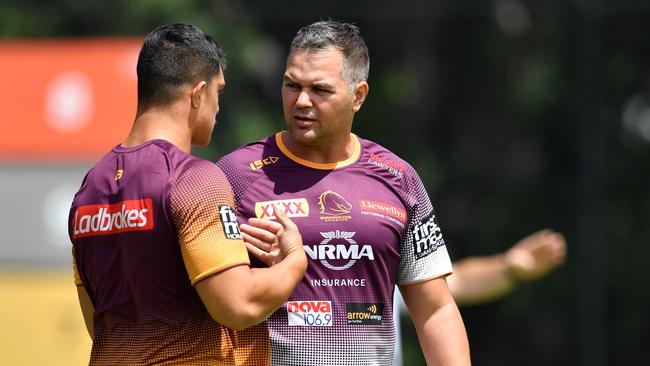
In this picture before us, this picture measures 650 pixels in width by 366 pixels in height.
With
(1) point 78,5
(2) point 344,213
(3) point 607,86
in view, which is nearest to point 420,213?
(2) point 344,213

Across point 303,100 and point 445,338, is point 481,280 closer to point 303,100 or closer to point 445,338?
point 445,338

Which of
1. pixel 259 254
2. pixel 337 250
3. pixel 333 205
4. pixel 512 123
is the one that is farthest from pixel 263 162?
pixel 512 123

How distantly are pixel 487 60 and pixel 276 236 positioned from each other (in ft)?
21.9

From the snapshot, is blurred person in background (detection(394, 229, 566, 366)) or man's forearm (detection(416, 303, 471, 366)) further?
blurred person in background (detection(394, 229, 566, 366))

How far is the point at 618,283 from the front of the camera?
898 cm

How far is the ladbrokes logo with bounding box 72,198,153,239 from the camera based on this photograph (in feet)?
10.5

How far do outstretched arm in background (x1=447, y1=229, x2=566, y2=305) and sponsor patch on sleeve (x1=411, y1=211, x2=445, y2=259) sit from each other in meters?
1.53

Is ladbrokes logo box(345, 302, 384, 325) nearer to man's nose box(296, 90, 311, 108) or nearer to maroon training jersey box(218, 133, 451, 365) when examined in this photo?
maroon training jersey box(218, 133, 451, 365)

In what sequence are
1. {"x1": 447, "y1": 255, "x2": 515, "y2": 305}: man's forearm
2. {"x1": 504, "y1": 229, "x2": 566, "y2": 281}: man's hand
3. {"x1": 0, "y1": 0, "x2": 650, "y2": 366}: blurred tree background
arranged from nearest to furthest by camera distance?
1. {"x1": 504, "y1": 229, "x2": 566, "y2": 281}: man's hand
2. {"x1": 447, "y1": 255, "x2": 515, "y2": 305}: man's forearm
3. {"x1": 0, "y1": 0, "x2": 650, "y2": 366}: blurred tree background

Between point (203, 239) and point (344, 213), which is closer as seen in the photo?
point (203, 239)

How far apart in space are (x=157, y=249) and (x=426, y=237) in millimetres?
1078

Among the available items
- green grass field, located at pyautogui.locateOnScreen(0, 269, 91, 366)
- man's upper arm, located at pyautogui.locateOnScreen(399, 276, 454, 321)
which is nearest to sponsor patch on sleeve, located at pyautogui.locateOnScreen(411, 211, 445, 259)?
man's upper arm, located at pyautogui.locateOnScreen(399, 276, 454, 321)

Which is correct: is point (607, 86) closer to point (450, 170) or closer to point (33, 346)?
point (450, 170)

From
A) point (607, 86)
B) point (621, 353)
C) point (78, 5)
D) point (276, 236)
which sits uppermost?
point (78, 5)
